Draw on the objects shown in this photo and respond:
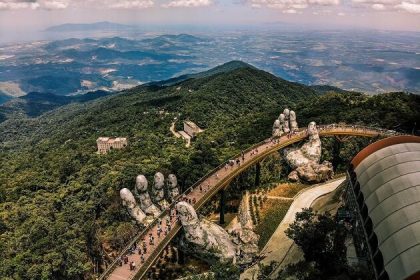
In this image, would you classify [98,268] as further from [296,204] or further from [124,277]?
[296,204]

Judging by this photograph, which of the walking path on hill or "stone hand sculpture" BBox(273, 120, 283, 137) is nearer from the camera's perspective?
the walking path on hill

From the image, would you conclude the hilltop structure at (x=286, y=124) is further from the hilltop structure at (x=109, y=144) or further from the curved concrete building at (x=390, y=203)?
the hilltop structure at (x=109, y=144)

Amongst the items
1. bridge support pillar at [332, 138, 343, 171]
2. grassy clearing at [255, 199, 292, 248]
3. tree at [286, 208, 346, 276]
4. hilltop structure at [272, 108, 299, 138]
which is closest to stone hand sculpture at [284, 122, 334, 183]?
hilltop structure at [272, 108, 299, 138]

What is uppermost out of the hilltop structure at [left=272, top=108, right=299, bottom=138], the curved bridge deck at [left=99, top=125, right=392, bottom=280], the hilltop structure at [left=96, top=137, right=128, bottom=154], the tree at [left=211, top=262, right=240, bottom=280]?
the tree at [left=211, top=262, right=240, bottom=280]

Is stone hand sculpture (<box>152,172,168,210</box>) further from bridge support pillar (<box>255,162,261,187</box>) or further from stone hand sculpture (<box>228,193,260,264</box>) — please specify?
bridge support pillar (<box>255,162,261,187</box>)

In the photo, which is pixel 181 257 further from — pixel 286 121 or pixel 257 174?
pixel 286 121

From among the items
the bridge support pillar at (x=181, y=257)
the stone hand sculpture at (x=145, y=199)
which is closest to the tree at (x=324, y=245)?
the bridge support pillar at (x=181, y=257)

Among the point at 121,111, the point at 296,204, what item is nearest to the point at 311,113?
the point at 296,204

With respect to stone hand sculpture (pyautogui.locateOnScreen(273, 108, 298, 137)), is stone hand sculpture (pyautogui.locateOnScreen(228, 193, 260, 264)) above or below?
below
